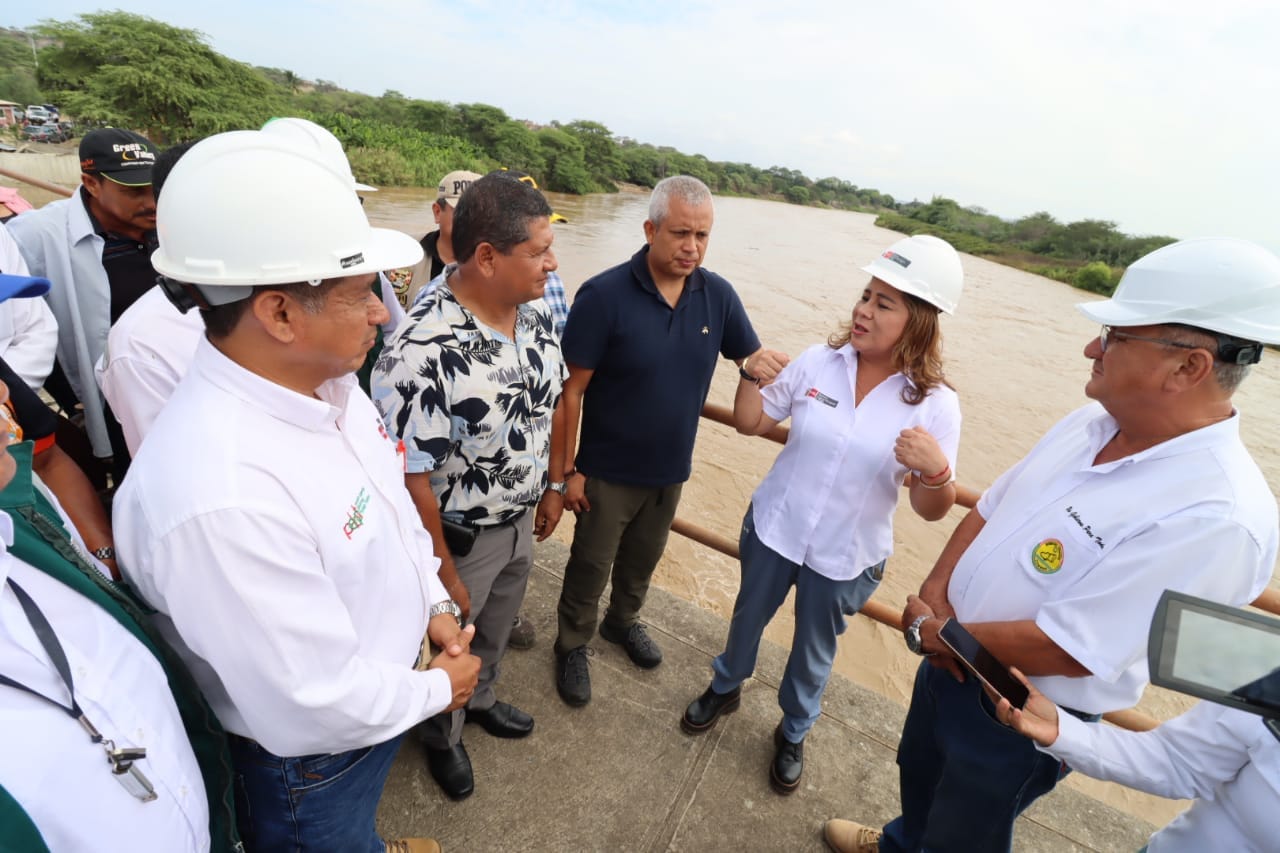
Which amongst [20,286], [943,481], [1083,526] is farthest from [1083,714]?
[20,286]

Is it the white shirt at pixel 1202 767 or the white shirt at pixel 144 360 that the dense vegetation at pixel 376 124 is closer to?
the white shirt at pixel 144 360

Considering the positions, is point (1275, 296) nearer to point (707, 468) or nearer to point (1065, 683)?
point (1065, 683)

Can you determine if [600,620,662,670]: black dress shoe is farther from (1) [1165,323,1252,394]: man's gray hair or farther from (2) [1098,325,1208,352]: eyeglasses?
(1) [1165,323,1252,394]: man's gray hair

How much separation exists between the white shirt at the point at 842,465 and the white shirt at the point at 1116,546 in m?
0.41

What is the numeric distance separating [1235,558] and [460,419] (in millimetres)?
1860

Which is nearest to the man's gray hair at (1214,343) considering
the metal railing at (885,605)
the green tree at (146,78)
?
the metal railing at (885,605)

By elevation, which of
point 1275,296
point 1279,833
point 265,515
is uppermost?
point 1275,296

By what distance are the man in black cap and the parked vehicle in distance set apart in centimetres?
3248

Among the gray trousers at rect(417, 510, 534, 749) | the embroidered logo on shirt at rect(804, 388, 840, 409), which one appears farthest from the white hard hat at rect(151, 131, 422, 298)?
the embroidered logo on shirt at rect(804, 388, 840, 409)

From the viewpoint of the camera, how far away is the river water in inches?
236

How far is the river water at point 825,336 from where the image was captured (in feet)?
19.6

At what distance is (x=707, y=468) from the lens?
909 cm

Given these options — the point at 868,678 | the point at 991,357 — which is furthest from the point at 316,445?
the point at 991,357

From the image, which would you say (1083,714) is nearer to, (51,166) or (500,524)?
(500,524)
